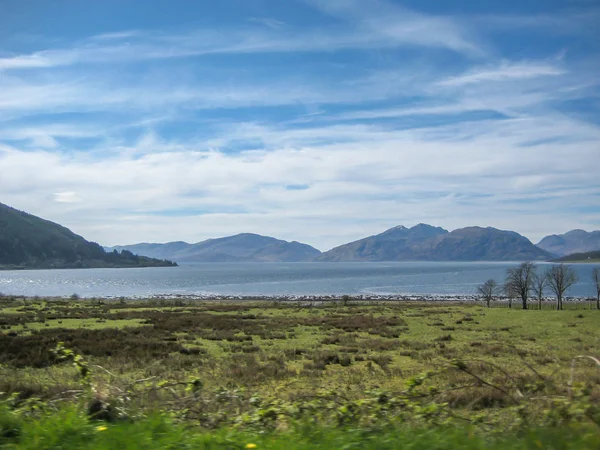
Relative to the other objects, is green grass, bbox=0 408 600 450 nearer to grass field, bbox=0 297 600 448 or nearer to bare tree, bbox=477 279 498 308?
grass field, bbox=0 297 600 448

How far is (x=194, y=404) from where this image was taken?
294 inches

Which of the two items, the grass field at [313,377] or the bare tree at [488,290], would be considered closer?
the grass field at [313,377]

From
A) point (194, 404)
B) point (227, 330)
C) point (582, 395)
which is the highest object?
point (582, 395)

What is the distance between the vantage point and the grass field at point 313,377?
20.7 ft

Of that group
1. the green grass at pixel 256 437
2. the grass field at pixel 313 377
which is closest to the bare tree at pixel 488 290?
the grass field at pixel 313 377

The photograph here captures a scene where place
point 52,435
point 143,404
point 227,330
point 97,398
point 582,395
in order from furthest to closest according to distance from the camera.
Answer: point 227,330
point 143,404
point 97,398
point 582,395
point 52,435

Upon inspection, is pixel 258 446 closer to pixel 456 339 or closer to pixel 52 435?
pixel 52 435

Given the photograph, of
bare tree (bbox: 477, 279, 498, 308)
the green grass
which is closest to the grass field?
the green grass

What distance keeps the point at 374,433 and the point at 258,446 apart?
147 centimetres

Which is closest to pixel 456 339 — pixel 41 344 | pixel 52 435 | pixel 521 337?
pixel 521 337

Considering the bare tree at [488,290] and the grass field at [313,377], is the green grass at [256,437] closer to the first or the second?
the grass field at [313,377]

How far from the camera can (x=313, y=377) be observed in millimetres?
18656

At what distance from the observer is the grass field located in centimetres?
630

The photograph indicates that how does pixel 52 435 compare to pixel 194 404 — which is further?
pixel 194 404
